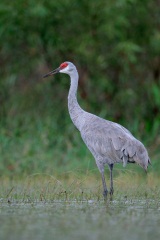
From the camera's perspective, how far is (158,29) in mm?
13266

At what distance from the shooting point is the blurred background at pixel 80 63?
1246cm

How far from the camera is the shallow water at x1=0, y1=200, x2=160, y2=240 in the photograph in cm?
617

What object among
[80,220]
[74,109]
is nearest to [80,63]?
[74,109]

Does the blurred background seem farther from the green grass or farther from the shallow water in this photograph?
the shallow water

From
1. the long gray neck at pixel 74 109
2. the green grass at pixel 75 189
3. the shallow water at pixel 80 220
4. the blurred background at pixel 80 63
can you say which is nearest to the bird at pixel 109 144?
the long gray neck at pixel 74 109

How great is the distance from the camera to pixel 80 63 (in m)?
13.1

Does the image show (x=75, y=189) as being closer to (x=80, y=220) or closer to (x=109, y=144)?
(x=109, y=144)

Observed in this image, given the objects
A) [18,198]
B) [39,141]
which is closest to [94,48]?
[39,141]

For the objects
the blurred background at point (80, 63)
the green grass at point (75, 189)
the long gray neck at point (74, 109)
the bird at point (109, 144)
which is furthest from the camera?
the blurred background at point (80, 63)

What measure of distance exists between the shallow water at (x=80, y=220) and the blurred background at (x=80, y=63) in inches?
157

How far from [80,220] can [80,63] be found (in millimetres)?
6450

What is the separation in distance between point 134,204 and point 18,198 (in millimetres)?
1276

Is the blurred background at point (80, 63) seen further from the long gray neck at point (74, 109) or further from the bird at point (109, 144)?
the bird at point (109, 144)

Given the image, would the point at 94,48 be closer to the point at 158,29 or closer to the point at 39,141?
the point at 158,29
